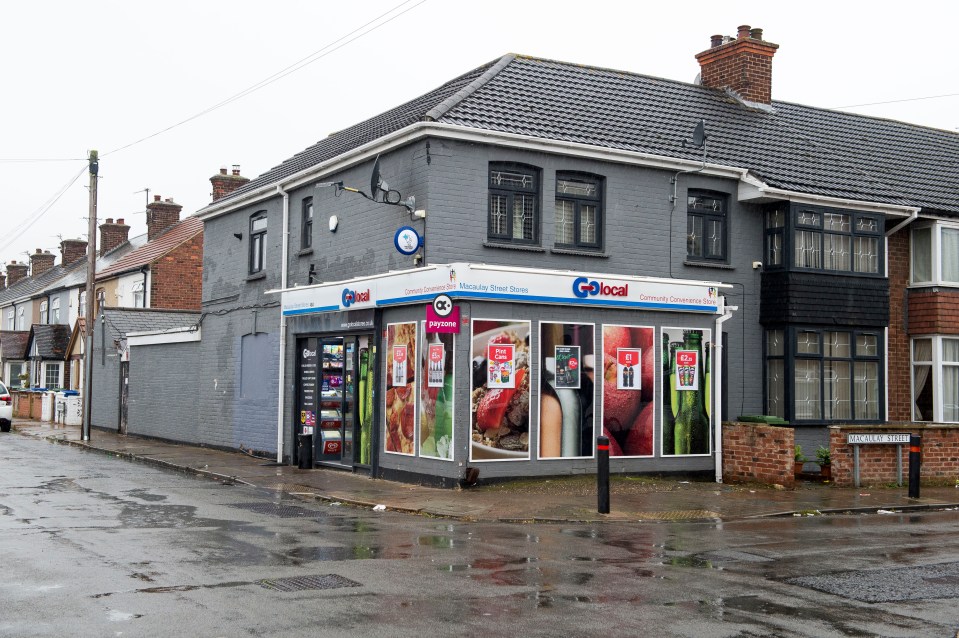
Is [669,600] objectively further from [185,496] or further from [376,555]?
[185,496]

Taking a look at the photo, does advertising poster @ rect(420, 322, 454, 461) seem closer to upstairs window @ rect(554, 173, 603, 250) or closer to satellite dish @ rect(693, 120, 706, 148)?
upstairs window @ rect(554, 173, 603, 250)

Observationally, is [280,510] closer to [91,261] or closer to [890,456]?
[890,456]

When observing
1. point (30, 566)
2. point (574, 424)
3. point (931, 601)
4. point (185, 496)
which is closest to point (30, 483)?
point (185, 496)

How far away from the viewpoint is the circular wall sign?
57.8ft

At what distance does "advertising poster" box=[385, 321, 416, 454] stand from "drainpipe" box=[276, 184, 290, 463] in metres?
4.47

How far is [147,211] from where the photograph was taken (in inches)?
1845

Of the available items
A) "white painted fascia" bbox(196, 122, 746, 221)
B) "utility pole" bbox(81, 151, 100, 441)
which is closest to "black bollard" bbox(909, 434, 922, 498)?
"white painted fascia" bbox(196, 122, 746, 221)

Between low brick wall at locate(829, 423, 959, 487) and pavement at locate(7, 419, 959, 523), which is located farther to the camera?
low brick wall at locate(829, 423, 959, 487)

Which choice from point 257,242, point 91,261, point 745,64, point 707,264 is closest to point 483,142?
point 707,264

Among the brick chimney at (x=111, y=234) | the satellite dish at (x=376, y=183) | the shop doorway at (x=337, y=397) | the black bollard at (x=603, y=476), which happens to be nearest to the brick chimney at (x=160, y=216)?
the brick chimney at (x=111, y=234)

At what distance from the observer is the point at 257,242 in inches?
978

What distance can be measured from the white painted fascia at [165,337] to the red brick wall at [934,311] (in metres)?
18.1

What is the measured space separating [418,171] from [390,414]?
457 centimetres

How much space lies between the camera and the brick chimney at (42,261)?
218 ft
